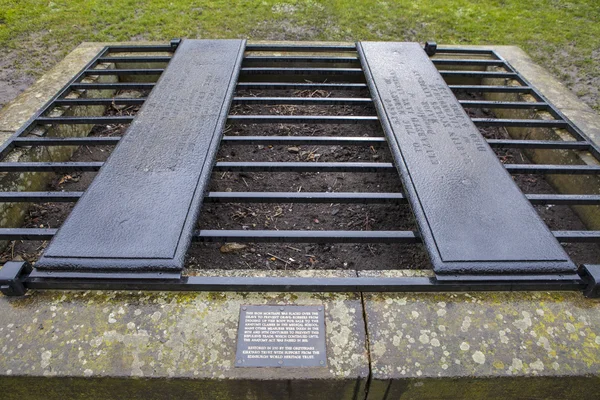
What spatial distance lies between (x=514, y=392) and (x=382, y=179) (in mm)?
1850

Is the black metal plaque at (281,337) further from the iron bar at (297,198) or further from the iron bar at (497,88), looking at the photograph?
the iron bar at (497,88)

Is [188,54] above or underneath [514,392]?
above

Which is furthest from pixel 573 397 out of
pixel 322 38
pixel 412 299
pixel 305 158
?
pixel 322 38

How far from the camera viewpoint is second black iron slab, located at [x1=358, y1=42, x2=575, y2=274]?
2129 millimetres

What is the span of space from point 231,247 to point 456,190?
4.86 feet

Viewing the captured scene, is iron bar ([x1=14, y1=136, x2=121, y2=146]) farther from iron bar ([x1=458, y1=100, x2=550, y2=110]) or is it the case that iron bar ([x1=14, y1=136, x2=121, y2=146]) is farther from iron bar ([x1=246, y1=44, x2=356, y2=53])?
iron bar ([x1=458, y1=100, x2=550, y2=110])

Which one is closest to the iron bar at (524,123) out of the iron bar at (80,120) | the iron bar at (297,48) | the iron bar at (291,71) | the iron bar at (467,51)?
the iron bar at (291,71)

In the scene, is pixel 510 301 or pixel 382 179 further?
pixel 382 179

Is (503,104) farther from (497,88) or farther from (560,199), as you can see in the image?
(560,199)

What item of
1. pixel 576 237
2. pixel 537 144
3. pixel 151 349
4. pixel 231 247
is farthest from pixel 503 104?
pixel 151 349

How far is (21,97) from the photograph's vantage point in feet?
12.3

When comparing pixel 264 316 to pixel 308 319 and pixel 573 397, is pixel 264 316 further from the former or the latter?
pixel 573 397

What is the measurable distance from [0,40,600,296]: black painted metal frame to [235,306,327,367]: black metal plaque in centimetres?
14

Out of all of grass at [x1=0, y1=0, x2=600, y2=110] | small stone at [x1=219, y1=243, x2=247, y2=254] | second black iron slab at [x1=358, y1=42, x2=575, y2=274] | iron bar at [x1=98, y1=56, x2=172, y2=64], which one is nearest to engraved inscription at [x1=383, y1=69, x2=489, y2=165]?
second black iron slab at [x1=358, y1=42, x2=575, y2=274]
